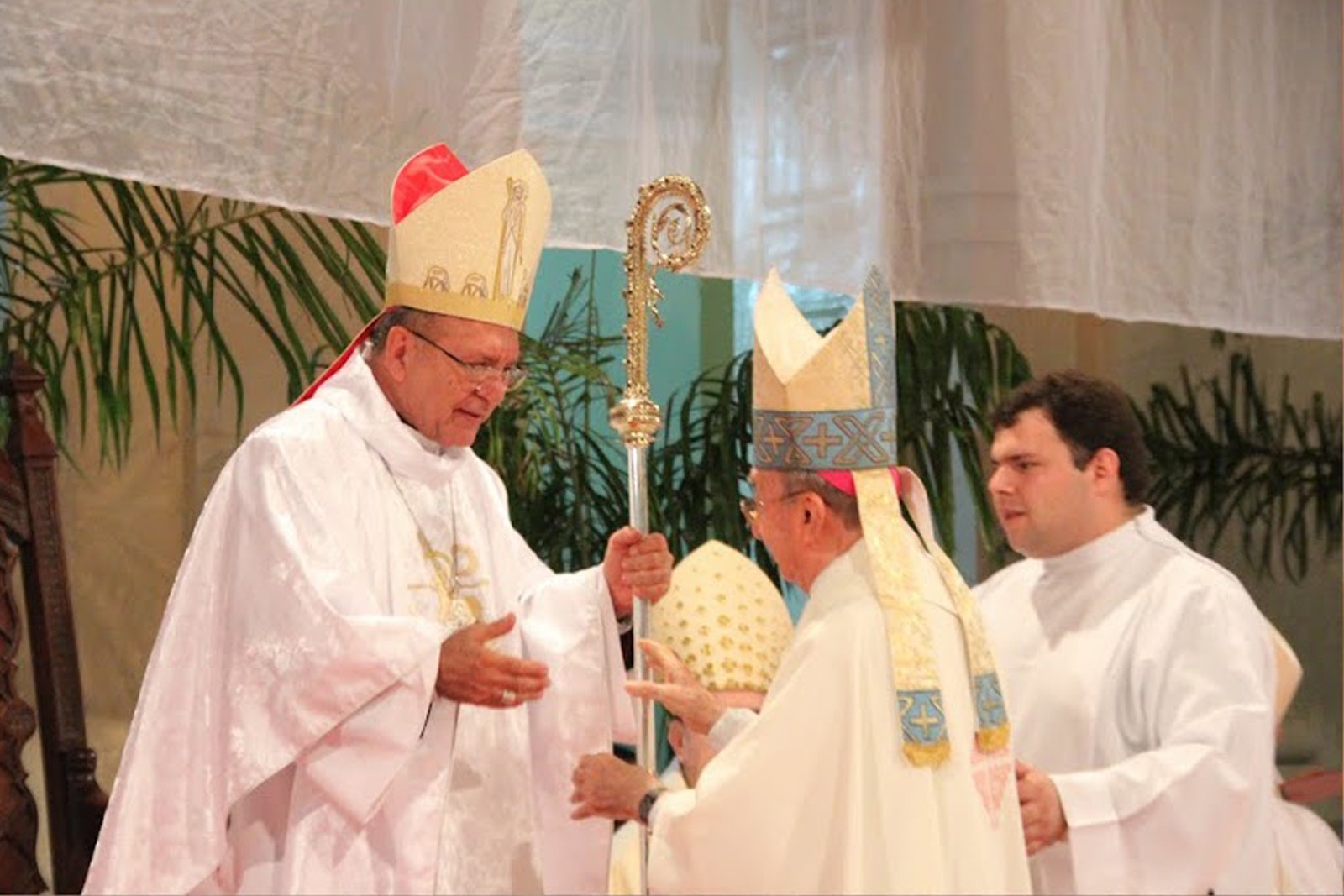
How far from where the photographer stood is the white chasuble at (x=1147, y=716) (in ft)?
13.9

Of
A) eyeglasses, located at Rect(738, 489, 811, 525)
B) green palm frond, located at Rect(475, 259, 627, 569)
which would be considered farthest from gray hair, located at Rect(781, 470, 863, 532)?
green palm frond, located at Rect(475, 259, 627, 569)

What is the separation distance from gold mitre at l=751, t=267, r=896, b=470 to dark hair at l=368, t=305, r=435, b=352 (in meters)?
0.63

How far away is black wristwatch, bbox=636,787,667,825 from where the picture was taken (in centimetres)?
344

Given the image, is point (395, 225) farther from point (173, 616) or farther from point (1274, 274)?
point (1274, 274)

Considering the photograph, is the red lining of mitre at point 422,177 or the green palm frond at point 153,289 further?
the green palm frond at point 153,289

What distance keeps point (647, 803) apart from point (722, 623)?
80cm

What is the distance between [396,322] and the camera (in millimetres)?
3721

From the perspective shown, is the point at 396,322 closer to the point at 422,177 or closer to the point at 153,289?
the point at 422,177

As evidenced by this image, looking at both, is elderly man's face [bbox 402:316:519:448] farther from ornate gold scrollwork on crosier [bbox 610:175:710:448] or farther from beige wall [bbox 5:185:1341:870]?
beige wall [bbox 5:185:1341:870]

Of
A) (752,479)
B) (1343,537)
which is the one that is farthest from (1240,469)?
(752,479)

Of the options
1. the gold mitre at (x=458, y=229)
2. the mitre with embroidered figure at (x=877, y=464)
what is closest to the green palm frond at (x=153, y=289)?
the gold mitre at (x=458, y=229)

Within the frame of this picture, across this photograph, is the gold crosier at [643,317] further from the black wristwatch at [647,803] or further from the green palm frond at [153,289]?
the green palm frond at [153,289]

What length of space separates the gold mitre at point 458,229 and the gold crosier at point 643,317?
0.66 ft

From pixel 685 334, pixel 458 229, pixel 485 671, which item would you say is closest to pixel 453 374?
pixel 458 229
